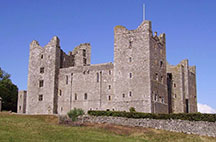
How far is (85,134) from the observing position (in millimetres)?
43781

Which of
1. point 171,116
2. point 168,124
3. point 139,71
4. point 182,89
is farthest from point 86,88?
point 168,124

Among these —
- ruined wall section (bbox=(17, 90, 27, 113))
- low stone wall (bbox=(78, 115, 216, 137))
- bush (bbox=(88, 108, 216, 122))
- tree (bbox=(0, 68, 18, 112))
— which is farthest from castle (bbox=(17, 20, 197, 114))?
tree (bbox=(0, 68, 18, 112))

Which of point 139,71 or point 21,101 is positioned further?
point 21,101

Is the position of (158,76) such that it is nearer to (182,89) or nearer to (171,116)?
(182,89)

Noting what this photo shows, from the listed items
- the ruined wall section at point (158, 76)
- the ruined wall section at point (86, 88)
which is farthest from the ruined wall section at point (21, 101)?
the ruined wall section at point (158, 76)

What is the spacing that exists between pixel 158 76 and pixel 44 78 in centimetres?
2581

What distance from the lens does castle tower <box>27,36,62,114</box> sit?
248 feet

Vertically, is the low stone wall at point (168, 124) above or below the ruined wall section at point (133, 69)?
below

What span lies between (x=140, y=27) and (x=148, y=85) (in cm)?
1159

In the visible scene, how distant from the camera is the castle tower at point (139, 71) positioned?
2505 inches

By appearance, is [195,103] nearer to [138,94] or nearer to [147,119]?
[138,94]

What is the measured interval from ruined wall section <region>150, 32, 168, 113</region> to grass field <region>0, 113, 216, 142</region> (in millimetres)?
13727

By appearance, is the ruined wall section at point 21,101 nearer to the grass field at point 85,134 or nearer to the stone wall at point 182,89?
the stone wall at point 182,89

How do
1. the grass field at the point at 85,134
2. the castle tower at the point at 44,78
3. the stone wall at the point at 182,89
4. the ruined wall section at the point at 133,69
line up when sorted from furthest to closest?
the castle tower at the point at 44,78
the stone wall at the point at 182,89
the ruined wall section at the point at 133,69
the grass field at the point at 85,134
